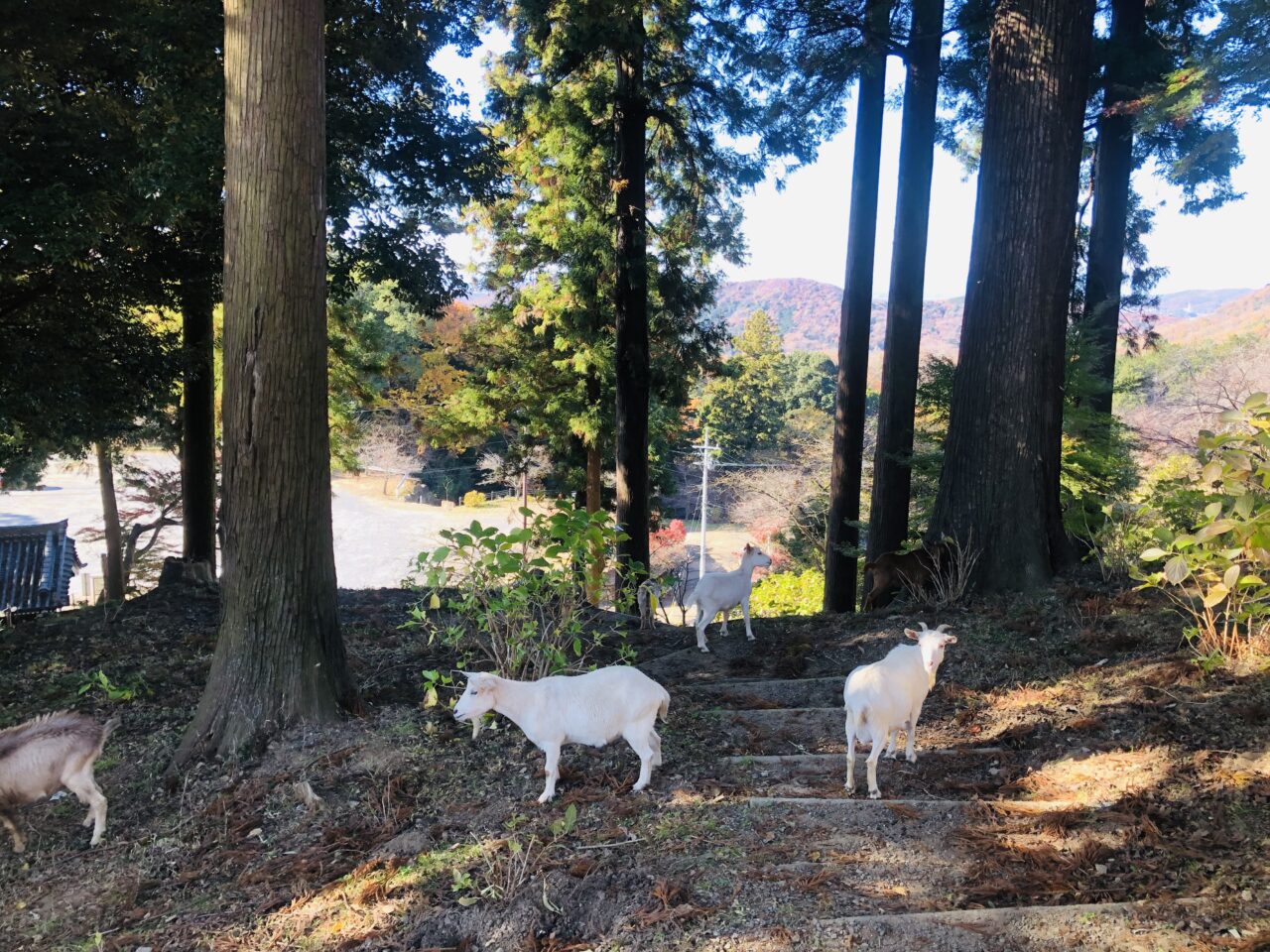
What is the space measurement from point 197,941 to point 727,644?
5.11 meters

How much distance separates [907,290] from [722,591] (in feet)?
21.3

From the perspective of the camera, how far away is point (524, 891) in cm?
315

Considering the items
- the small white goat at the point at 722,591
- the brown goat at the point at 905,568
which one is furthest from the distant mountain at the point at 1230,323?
the small white goat at the point at 722,591

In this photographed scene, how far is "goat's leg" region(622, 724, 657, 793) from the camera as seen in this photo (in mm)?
3990

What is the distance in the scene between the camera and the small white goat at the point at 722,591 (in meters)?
7.22

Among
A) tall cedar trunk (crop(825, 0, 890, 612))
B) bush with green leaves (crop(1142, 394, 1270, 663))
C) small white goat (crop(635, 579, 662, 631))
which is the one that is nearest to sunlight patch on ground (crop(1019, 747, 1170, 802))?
bush with green leaves (crop(1142, 394, 1270, 663))

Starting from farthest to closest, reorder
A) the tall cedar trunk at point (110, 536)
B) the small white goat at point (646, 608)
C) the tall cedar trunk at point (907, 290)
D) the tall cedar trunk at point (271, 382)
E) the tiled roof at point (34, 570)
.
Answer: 1. the tall cedar trunk at point (110, 536)
2. the tiled roof at point (34, 570)
3. the tall cedar trunk at point (907, 290)
4. the small white goat at point (646, 608)
5. the tall cedar trunk at point (271, 382)

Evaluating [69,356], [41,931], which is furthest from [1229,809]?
[69,356]

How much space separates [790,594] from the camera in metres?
20.5

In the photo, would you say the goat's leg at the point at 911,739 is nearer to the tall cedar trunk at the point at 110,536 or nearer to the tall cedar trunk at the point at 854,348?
the tall cedar trunk at the point at 854,348

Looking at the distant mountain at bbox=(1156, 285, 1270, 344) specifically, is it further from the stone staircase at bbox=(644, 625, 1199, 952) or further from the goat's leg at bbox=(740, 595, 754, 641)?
the stone staircase at bbox=(644, 625, 1199, 952)

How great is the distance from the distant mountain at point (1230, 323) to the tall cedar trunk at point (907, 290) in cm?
2661

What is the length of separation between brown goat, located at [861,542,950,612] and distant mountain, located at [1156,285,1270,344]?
100ft

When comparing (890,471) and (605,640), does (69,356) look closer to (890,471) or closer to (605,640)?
(605,640)
